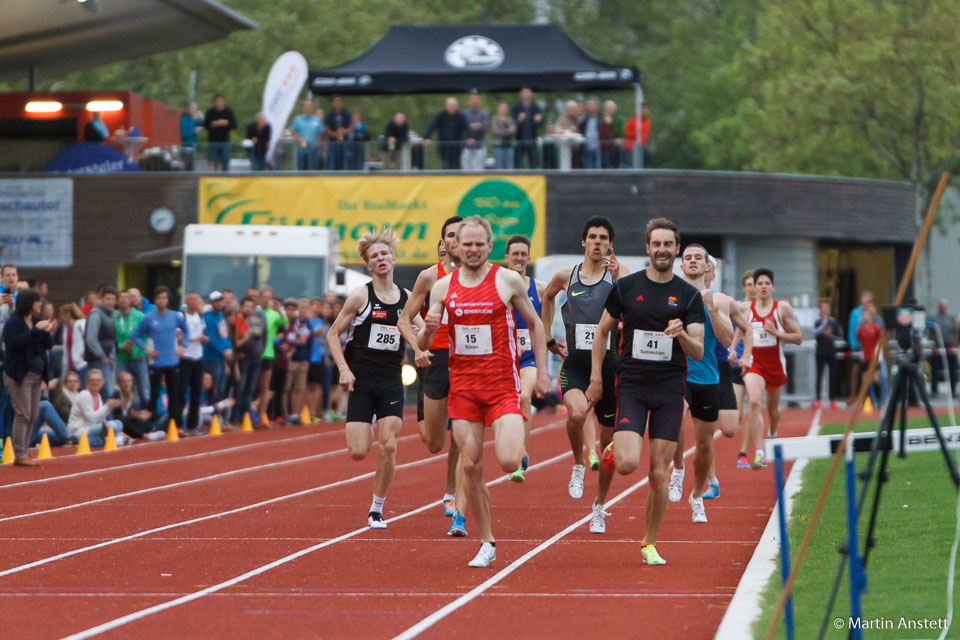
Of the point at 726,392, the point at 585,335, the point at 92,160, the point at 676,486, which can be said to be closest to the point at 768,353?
the point at 726,392

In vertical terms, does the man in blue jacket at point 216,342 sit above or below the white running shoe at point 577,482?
above

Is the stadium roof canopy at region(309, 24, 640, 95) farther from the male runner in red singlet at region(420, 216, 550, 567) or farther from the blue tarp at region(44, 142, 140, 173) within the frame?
the male runner in red singlet at region(420, 216, 550, 567)

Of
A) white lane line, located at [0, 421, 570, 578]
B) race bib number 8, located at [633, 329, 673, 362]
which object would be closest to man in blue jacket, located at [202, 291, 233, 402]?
white lane line, located at [0, 421, 570, 578]

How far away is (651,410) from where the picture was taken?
9.88 meters

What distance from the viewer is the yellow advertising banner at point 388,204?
32.8m

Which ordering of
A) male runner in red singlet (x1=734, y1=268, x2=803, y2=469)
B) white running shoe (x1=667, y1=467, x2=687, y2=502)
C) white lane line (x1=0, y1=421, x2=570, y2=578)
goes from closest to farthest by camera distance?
white lane line (x1=0, y1=421, x2=570, y2=578), white running shoe (x1=667, y1=467, x2=687, y2=502), male runner in red singlet (x1=734, y1=268, x2=803, y2=469)

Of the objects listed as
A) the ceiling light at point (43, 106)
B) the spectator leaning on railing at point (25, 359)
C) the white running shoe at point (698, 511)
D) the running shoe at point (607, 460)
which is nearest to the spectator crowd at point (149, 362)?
the spectator leaning on railing at point (25, 359)

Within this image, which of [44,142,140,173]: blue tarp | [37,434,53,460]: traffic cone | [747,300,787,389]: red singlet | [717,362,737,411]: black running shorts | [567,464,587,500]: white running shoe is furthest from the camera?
[44,142,140,173]: blue tarp

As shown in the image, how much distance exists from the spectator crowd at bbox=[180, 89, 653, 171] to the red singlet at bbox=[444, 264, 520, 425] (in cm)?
2187

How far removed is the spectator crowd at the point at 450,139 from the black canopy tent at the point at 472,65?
0.60 metres

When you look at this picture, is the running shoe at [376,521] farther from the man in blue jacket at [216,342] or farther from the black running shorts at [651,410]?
the man in blue jacket at [216,342]

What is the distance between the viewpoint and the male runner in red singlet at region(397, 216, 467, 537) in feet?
36.8

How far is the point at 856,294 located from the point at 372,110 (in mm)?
23454

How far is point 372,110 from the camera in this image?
5784cm
